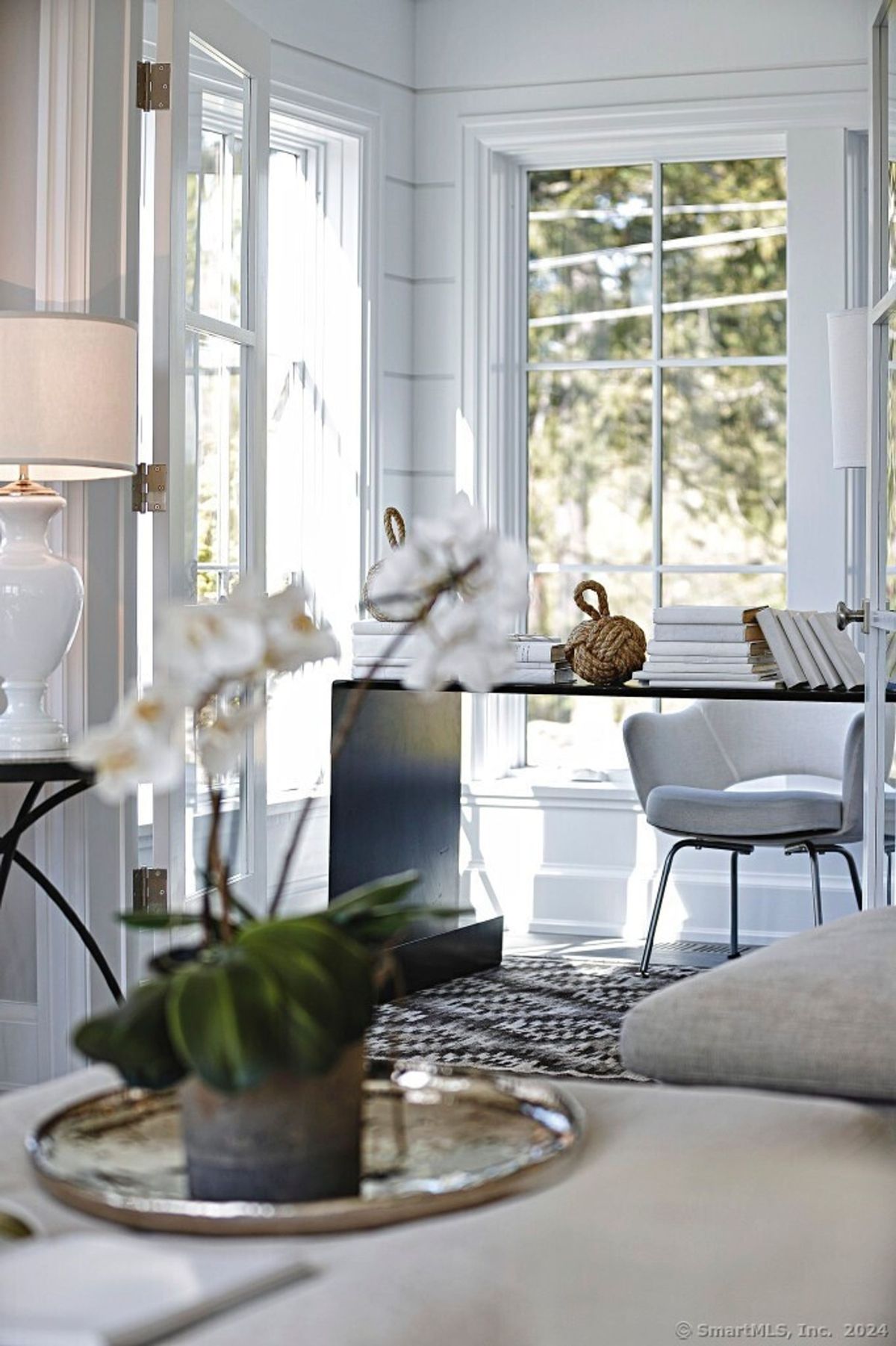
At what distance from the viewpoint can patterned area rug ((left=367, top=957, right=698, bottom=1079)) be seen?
145 inches

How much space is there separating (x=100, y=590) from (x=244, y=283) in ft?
2.68

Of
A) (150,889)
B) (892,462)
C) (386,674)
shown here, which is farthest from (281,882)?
(386,674)

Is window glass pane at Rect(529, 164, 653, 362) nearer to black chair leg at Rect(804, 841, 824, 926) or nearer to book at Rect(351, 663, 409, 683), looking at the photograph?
book at Rect(351, 663, 409, 683)

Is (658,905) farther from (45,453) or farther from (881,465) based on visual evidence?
(45,453)

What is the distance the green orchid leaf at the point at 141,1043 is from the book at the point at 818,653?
2.88 metres

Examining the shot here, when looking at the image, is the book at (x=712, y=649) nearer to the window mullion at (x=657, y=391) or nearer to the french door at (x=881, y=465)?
the french door at (x=881, y=465)

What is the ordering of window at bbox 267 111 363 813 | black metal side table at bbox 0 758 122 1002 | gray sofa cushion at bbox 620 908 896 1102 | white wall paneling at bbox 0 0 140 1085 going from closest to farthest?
gray sofa cushion at bbox 620 908 896 1102, black metal side table at bbox 0 758 122 1002, white wall paneling at bbox 0 0 140 1085, window at bbox 267 111 363 813

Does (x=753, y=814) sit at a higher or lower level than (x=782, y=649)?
lower

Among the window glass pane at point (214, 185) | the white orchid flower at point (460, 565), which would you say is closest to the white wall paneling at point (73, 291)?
the window glass pane at point (214, 185)

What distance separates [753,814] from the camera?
14.3ft

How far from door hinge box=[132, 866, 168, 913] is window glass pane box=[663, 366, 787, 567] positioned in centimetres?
240

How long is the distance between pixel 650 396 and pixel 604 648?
1622mm

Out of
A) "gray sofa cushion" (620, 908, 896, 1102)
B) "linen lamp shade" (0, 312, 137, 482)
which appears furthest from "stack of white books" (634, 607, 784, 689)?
"gray sofa cushion" (620, 908, 896, 1102)

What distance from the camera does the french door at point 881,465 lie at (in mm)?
3146
